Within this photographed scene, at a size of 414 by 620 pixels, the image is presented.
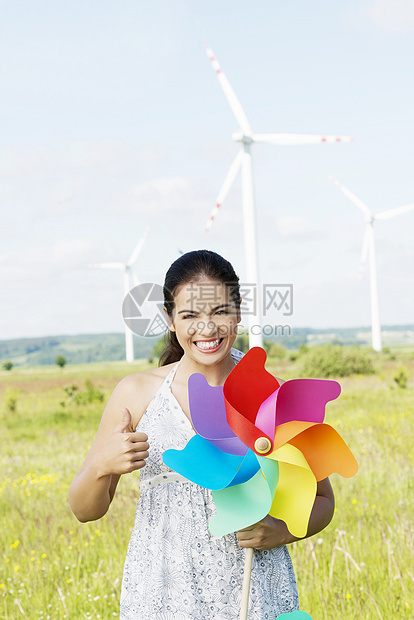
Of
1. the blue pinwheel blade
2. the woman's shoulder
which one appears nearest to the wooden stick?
the blue pinwheel blade

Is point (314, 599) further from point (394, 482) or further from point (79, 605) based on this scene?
point (394, 482)

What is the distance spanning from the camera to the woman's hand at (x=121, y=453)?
1726 millimetres

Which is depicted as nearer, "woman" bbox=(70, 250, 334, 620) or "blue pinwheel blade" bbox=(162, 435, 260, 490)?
"blue pinwheel blade" bbox=(162, 435, 260, 490)

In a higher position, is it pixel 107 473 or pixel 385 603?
pixel 107 473

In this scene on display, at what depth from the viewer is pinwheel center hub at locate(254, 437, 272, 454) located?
168cm

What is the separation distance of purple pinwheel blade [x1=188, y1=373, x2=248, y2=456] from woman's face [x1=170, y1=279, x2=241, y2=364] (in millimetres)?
208

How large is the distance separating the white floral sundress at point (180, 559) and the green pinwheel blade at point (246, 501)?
0.25 meters

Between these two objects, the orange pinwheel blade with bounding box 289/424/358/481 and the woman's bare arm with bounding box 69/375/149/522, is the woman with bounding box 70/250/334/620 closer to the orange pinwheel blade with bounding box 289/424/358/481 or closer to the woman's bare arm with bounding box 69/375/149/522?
the woman's bare arm with bounding box 69/375/149/522

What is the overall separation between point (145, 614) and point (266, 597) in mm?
382

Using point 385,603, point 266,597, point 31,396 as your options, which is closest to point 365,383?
point 31,396

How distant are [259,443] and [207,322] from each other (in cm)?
41

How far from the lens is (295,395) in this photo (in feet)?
5.59

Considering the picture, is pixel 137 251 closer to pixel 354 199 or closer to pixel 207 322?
pixel 354 199

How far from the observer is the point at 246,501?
169 centimetres
